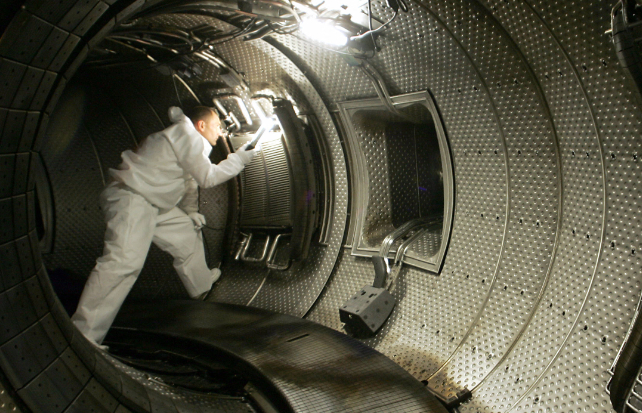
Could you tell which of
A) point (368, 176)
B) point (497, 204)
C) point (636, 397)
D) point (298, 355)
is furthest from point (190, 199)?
point (636, 397)

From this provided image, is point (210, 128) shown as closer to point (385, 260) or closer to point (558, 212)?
point (385, 260)

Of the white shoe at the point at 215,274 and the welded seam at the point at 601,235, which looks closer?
the welded seam at the point at 601,235

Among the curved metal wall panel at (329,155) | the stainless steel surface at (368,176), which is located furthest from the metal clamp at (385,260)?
the curved metal wall panel at (329,155)

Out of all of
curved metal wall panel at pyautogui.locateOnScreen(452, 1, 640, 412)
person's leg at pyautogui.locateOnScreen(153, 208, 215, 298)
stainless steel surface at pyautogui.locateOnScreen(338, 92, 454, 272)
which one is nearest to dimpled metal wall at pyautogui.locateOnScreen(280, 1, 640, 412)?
curved metal wall panel at pyautogui.locateOnScreen(452, 1, 640, 412)

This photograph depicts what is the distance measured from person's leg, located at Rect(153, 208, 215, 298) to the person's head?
27.7 inches

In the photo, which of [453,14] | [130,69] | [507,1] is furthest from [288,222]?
[507,1]

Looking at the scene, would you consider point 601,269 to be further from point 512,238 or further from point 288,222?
point 288,222

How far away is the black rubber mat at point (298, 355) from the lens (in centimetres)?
239

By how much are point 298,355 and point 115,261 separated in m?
1.49

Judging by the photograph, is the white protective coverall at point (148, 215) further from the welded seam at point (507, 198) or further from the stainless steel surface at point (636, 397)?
the stainless steel surface at point (636, 397)

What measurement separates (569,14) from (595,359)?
158 cm

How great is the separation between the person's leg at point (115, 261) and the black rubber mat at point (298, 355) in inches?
9.8

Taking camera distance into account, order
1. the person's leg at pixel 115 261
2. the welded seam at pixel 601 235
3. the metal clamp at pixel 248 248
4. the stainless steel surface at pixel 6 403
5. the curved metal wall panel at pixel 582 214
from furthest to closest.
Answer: the metal clamp at pixel 248 248, the person's leg at pixel 115 261, the welded seam at pixel 601 235, the curved metal wall panel at pixel 582 214, the stainless steel surface at pixel 6 403

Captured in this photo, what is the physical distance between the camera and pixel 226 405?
245cm
